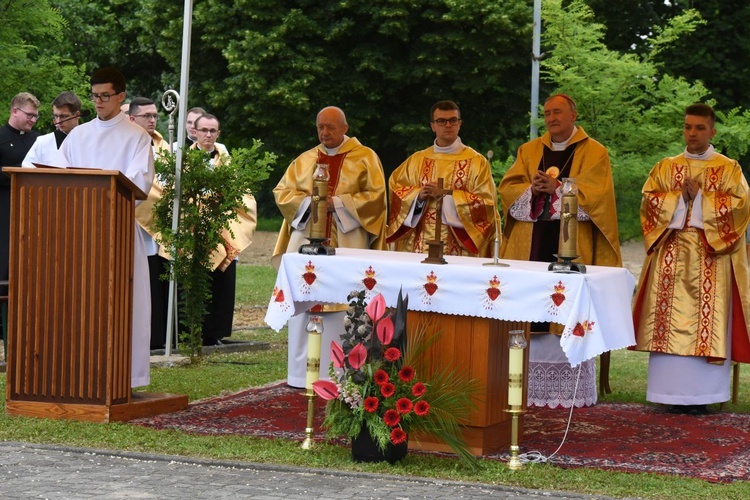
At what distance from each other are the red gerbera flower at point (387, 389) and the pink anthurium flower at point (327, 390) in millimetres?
289

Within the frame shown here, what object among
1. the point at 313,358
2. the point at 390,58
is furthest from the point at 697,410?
the point at 390,58

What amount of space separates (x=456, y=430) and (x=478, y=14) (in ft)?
59.5

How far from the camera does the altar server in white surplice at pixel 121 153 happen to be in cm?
859

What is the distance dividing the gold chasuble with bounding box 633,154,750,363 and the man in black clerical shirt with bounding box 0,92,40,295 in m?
5.43

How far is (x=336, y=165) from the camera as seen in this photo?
1001 cm

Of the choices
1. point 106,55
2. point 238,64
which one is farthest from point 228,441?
point 106,55

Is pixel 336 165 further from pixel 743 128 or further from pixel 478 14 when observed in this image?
pixel 478 14

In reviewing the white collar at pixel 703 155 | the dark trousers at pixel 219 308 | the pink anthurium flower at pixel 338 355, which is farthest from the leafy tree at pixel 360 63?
the pink anthurium flower at pixel 338 355

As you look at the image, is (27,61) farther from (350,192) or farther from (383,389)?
(383,389)

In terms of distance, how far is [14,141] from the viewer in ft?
38.7

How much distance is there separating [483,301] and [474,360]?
36 centimetres

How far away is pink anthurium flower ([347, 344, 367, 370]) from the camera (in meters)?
6.98

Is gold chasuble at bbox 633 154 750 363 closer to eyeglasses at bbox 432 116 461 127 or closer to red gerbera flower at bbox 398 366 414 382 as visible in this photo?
eyeglasses at bbox 432 116 461 127

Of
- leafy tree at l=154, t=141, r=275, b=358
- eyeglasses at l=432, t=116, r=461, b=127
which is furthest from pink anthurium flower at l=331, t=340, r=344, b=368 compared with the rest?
leafy tree at l=154, t=141, r=275, b=358
